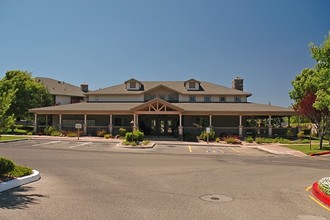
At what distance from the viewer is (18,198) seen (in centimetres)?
973

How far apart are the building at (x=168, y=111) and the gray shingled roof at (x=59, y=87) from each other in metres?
22.5

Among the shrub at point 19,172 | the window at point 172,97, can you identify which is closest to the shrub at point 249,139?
the window at point 172,97

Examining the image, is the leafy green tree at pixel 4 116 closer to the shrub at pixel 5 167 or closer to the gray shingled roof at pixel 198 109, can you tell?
the shrub at pixel 5 167

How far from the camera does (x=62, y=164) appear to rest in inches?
695

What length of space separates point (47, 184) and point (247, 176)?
8090mm

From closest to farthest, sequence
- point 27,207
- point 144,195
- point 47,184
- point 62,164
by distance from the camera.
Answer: point 27,207, point 144,195, point 47,184, point 62,164

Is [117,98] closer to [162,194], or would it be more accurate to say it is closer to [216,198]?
[162,194]

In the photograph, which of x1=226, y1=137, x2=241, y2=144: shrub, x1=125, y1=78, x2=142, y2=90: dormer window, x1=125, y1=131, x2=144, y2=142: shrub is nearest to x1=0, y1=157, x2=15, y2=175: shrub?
x1=125, y1=131, x2=144, y2=142: shrub

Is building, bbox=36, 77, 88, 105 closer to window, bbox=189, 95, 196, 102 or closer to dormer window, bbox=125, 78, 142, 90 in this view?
dormer window, bbox=125, 78, 142, 90

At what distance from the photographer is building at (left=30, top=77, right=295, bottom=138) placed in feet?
133

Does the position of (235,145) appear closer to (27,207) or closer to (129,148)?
(129,148)

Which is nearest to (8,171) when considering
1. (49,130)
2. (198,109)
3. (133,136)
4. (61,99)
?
(133,136)

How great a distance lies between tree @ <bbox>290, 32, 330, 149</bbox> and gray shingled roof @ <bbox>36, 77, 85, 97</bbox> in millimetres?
43351

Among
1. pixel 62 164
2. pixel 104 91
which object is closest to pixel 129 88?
pixel 104 91
